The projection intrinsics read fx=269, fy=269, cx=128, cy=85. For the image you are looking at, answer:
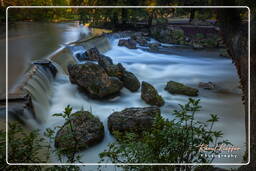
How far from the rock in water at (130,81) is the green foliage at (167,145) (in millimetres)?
363

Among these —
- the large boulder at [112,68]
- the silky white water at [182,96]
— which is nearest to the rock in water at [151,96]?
the silky white water at [182,96]

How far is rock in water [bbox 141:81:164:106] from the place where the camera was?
1.28m

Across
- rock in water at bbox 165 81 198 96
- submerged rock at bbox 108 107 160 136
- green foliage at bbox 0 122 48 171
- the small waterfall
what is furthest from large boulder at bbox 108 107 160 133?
the small waterfall

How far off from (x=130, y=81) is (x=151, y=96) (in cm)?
14

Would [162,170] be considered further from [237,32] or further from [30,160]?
[237,32]

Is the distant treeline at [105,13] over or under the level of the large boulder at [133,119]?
over

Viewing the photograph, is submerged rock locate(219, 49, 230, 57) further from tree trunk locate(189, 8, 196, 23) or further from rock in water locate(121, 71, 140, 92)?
rock in water locate(121, 71, 140, 92)

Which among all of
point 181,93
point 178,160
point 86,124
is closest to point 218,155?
point 178,160

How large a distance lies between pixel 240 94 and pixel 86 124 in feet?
2.68

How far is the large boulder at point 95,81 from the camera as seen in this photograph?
1.38m

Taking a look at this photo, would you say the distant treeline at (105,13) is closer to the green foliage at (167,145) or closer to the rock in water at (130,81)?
the rock in water at (130,81)

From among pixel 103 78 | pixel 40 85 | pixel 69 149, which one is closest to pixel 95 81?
pixel 103 78

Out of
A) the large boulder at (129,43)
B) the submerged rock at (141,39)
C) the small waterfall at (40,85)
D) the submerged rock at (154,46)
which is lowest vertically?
the small waterfall at (40,85)

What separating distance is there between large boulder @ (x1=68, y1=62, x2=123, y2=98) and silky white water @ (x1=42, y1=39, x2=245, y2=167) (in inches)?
1.8
